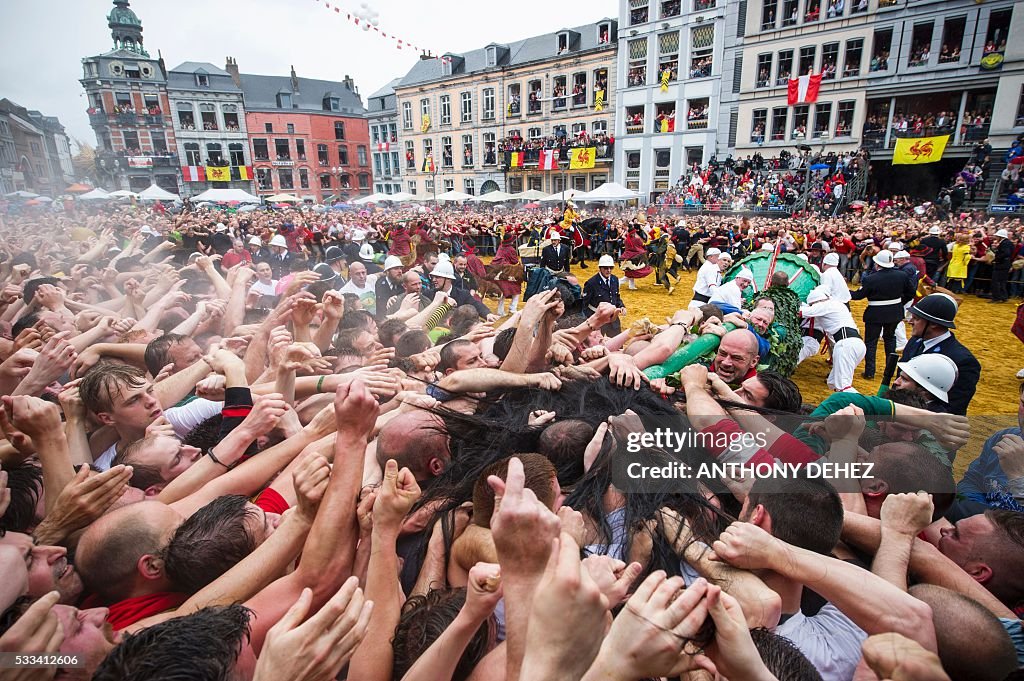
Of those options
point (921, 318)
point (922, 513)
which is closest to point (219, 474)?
point (922, 513)

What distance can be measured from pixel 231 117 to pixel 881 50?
160 ft

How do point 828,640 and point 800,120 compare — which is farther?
point 800,120

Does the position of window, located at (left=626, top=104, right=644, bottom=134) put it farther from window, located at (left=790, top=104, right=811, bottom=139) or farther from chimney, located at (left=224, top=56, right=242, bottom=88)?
chimney, located at (left=224, top=56, right=242, bottom=88)

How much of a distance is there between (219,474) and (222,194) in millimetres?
32990

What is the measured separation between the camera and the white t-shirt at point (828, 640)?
1.59 metres

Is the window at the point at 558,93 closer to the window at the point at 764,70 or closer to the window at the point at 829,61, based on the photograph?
the window at the point at 764,70

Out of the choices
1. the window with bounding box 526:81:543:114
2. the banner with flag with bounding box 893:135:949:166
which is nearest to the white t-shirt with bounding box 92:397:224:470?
the banner with flag with bounding box 893:135:949:166

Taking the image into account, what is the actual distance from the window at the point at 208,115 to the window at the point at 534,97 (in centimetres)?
2748

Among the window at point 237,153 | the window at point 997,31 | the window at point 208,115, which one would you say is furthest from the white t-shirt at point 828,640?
the window at point 237,153

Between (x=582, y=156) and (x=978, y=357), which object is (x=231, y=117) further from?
(x=978, y=357)

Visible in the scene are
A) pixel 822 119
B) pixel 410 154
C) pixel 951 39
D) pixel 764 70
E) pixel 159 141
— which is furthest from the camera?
pixel 410 154

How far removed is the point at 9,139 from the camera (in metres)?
9.22

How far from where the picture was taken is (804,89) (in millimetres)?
25906

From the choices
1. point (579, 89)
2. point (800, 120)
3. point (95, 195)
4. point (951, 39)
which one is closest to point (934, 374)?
point (800, 120)
